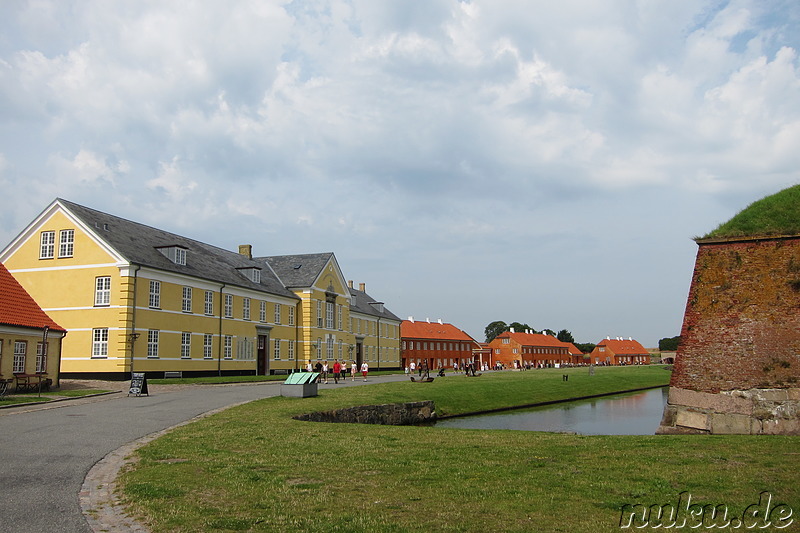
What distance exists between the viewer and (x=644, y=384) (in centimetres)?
5481

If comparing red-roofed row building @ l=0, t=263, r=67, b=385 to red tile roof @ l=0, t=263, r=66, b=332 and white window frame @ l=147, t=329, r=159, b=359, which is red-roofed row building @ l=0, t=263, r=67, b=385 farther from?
white window frame @ l=147, t=329, r=159, b=359

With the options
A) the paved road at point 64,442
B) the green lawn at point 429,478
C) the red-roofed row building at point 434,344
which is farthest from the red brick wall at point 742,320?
the red-roofed row building at point 434,344

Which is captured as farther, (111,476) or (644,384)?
(644,384)

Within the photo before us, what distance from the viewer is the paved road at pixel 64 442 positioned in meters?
7.22

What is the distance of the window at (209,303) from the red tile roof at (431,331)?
5010 cm

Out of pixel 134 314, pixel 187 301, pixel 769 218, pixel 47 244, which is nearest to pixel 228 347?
pixel 187 301

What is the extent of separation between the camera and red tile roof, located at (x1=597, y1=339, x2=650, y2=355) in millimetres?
151375

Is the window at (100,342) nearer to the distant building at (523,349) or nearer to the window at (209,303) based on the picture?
the window at (209,303)

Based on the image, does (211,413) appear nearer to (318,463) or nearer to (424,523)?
(318,463)

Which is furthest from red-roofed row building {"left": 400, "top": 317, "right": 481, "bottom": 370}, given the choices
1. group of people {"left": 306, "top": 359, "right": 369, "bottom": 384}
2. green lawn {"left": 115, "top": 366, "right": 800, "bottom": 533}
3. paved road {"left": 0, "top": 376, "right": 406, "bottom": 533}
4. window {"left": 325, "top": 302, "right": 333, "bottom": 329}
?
green lawn {"left": 115, "top": 366, "right": 800, "bottom": 533}

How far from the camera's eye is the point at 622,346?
502 feet

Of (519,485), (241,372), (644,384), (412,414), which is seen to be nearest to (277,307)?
(241,372)

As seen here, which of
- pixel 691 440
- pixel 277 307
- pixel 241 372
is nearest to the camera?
pixel 691 440

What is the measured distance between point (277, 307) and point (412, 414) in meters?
27.9
